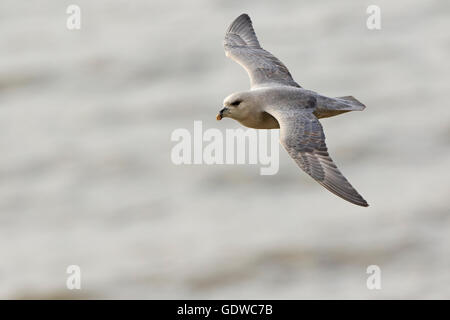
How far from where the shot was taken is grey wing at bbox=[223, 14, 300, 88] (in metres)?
11.8

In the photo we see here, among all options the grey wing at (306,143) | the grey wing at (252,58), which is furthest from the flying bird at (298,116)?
the grey wing at (252,58)

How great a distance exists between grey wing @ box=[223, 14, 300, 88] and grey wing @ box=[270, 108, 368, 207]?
4.32 ft

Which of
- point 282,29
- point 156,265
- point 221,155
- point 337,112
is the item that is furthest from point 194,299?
point 337,112

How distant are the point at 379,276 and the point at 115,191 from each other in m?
7.97

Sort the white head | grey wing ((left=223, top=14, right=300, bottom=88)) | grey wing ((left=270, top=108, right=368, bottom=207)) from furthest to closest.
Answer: grey wing ((left=223, top=14, right=300, bottom=88)), the white head, grey wing ((left=270, top=108, right=368, bottom=207))

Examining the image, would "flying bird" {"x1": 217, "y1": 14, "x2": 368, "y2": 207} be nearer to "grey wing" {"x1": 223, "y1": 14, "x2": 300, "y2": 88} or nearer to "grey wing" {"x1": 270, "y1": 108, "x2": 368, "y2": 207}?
"grey wing" {"x1": 270, "y1": 108, "x2": 368, "y2": 207}

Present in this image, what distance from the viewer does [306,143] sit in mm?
10188

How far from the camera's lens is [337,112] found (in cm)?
1085

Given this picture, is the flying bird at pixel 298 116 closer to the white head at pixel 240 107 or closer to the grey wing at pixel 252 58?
the white head at pixel 240 107

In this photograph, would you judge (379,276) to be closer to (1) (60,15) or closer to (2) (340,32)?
(2) (340,32)

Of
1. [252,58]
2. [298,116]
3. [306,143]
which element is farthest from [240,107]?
[252,58]

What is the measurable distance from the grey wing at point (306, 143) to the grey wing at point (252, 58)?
1316 mm

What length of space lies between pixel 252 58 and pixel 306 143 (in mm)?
2564

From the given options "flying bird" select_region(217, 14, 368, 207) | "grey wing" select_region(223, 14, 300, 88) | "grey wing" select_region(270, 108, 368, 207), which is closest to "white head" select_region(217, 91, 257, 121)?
"flying bird" select_region(217, 14, 368, 207)
